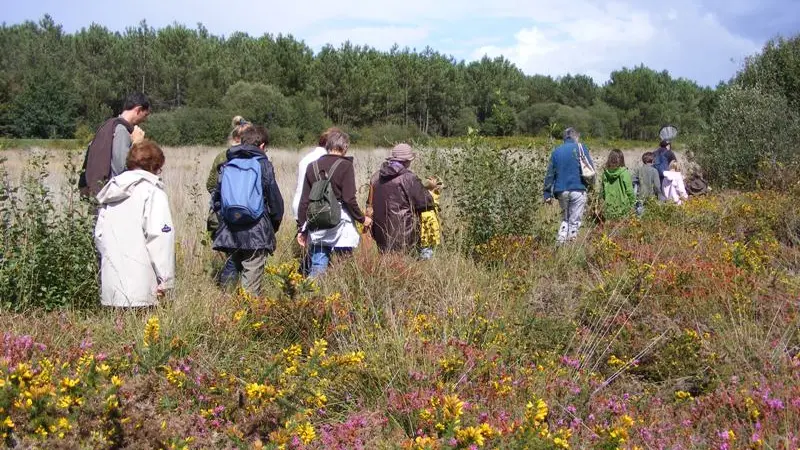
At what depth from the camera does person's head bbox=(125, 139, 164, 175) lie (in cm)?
473

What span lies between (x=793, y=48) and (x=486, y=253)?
55.5 ft

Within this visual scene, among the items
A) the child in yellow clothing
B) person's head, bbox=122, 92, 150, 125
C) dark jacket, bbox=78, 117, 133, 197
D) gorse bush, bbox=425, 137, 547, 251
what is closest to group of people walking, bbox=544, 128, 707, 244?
gorse bush, bbox=425, 137, 547, 251

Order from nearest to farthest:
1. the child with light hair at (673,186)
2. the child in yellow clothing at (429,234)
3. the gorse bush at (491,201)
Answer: the child in yellow clothing at (429,234) < the gorse bush at (491,201) < the child with light hair at (673,186)

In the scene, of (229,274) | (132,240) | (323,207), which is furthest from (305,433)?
(323,207)

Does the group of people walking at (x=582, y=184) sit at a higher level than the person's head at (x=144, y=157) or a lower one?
lower

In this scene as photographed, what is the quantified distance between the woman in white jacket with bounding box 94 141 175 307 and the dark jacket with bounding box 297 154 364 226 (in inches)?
68.9

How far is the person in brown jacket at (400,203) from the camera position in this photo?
662 centimetres

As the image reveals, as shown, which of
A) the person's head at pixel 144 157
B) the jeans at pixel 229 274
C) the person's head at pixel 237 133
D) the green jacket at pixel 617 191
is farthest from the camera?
the green jacket at pixel 617 191

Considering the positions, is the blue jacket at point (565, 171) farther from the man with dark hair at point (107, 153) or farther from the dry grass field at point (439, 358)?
the man with dark hair at point (107, 153)

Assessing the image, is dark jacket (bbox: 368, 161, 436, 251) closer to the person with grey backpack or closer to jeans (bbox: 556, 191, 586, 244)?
the person with grey backpack

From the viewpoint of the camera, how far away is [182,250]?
6.86m

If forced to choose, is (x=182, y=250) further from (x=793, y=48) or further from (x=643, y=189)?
(x=793, y=48)

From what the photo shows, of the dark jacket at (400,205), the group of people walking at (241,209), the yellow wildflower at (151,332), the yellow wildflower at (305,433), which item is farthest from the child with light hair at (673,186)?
the yellow wildflower at (305,433)

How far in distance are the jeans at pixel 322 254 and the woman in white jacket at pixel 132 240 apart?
176 centimetres
